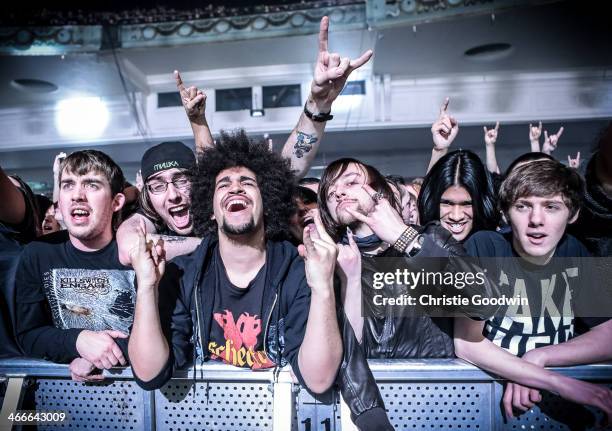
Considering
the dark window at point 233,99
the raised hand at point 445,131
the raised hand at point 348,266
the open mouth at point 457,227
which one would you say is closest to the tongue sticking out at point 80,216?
the raised hand at point 348,266

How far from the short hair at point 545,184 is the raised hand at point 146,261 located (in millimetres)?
1649

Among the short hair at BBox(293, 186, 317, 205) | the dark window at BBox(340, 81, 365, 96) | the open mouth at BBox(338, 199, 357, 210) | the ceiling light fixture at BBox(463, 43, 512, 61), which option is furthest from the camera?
the dark window at BBox(340, 81, 365, 96)

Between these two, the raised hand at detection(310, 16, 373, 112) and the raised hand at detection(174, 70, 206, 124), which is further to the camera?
the raised hand at detection(174, 70, 206, 124)

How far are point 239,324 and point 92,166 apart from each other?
1.09 metres

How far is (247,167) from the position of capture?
6.92ft

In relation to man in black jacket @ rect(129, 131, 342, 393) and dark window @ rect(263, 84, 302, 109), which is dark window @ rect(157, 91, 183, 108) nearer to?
dark window @ rect(263, 84, 302, 109)

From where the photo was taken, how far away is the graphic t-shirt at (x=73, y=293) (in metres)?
1.86

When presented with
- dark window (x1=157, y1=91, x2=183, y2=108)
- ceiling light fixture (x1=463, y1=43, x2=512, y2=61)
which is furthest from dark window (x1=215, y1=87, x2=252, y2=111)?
ceiling light fixture (x1=463, y1=43, x2=512, y2=61)

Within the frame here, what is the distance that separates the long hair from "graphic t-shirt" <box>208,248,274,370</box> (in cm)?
114

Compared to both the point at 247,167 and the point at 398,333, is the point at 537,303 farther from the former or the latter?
the point at 247,167

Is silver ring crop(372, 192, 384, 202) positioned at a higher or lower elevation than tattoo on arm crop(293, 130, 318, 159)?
lower

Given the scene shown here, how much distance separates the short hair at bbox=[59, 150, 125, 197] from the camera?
198cm

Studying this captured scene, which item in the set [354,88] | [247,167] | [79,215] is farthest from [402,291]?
[354,88]

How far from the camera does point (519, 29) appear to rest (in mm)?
7488
